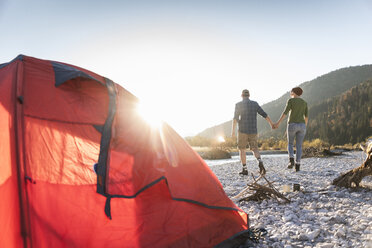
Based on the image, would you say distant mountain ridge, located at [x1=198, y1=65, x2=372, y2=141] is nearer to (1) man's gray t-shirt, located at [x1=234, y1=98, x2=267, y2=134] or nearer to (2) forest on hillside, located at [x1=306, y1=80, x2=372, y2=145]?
(2) forest on hillside, located at [x1=306, y1=80, x2=372, y2=145]

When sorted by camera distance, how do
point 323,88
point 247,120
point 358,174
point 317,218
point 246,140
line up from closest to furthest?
1. point 317,218
2. point 358,174
3. point 247,120
4. point 246,140
5. point 323,88

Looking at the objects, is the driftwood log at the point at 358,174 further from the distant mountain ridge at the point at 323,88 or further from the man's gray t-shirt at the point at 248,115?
the distant mountain ridge at the point at 323,88

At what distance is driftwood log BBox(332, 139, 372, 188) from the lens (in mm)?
4722

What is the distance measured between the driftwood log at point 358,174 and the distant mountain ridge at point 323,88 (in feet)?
266

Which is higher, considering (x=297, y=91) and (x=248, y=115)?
(x=297, y=91)

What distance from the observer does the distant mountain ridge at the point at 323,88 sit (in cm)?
8838

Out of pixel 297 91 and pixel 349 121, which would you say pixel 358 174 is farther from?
pixel 349 121

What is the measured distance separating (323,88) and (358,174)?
10364 centimetres

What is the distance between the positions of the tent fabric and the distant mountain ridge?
275 ft

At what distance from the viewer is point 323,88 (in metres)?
94.1

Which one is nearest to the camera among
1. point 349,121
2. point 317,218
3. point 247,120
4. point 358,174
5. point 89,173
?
point 89,173

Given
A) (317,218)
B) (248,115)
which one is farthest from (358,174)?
(248,115)

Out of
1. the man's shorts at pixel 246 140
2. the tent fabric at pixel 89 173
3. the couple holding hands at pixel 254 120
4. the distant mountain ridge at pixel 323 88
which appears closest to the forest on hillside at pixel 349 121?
the couple holding hands at pixel 254 120

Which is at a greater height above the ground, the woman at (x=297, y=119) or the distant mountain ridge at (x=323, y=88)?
the distant mountain ridge at (x=323, y=88)
